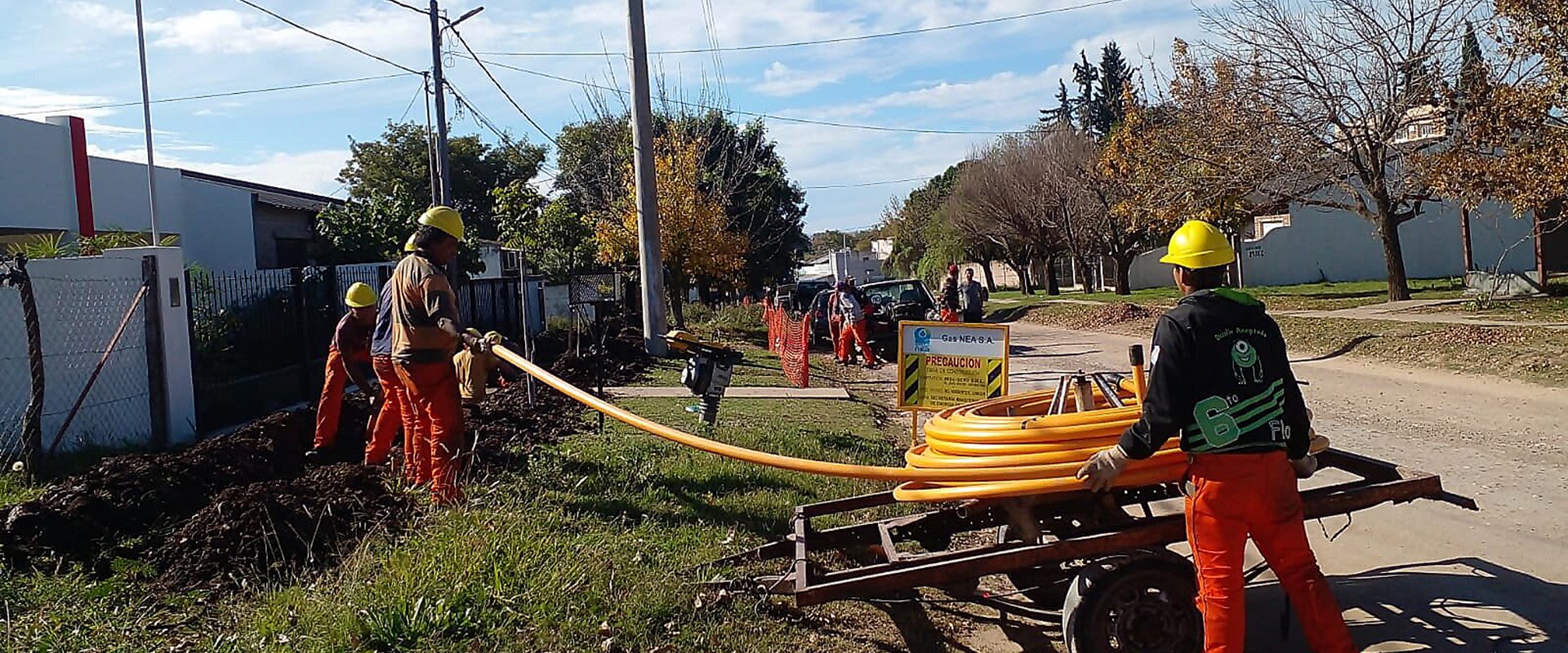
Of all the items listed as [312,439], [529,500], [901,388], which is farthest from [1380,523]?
[312,439]

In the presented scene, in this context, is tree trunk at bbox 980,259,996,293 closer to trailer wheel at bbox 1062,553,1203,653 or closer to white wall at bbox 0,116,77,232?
white wall at bbox 0,116,77,232

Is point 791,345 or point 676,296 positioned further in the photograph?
point 676,296

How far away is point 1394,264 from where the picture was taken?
2477 centimetres

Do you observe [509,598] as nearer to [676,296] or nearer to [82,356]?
[82,356]

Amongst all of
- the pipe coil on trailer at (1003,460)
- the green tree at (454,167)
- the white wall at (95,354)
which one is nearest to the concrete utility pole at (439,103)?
the white wall at (95,354)

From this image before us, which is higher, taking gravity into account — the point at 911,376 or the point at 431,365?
the point at 431,365

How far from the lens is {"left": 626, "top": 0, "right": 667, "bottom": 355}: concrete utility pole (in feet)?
56.9

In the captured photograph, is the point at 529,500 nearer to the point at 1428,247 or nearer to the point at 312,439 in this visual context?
the point at 312,439

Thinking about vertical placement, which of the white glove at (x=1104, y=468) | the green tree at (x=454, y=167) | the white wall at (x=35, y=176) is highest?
the green tree at (x=454, y=167)

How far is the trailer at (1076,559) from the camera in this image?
15.5ft

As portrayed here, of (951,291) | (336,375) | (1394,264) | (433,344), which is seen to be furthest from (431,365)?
(1394,264)

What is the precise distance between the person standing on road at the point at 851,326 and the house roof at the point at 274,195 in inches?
635

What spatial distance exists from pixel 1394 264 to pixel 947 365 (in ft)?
61.4

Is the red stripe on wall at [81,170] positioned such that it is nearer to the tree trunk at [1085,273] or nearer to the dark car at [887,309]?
the dark car at [887,309]
